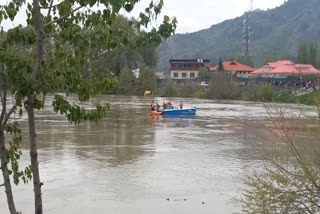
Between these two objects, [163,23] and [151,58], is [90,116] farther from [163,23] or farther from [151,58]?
[151,58]

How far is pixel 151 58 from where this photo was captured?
9550 centimetres

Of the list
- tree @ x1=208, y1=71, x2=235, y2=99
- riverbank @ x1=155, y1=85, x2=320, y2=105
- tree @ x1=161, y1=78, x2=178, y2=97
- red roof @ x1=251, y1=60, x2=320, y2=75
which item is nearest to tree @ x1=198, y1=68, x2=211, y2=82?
red roof @ x1=251, y1=60, x2=320, y2=75

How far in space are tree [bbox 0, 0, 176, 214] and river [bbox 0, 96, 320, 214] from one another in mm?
5042

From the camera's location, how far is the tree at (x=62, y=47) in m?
4.21

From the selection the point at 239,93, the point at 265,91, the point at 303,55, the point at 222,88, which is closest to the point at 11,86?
the point at 265,91

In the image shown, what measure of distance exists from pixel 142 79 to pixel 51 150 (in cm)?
6839

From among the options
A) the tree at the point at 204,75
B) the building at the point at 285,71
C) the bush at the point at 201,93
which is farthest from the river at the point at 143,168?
the tree at the point at 204,75

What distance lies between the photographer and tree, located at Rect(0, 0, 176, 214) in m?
4.21

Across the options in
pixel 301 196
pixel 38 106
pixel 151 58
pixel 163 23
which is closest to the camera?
pixel 163 23

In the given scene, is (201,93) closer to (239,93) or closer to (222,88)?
(222,88)

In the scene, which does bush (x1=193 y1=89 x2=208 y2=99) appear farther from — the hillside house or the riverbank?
the hillside house

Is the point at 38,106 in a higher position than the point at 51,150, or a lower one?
higher

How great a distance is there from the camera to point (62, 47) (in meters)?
4.75

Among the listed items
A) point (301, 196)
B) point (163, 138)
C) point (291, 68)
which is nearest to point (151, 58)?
point (291, 68)
